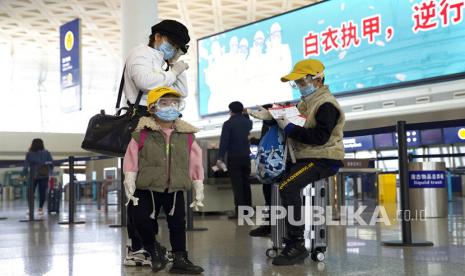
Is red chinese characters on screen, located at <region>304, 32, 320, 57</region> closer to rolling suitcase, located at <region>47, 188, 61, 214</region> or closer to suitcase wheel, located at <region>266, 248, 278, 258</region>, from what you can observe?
rolling suitcase, located at <region>47, 188, 61, 214</region>

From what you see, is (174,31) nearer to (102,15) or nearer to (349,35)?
(349,35)

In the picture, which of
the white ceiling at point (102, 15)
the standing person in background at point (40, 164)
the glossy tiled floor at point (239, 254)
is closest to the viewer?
the glossy tiled floor at point (239, 254)

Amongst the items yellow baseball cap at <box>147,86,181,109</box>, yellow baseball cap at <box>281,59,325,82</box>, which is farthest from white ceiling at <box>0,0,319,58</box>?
yellow baseball cap at <box>147,86,181,109</box>

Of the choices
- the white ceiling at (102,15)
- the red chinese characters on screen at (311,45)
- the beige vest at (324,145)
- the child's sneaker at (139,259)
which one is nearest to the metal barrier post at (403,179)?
the beige vest at (324,145)

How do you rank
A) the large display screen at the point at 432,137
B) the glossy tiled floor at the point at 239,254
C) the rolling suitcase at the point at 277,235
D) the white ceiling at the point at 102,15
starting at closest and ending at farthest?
1. the glossy tiled floor at the point at 239,254
2. the rolling suitcase at the point at 277,235
3. the large display screen at the point at 432,137
4. the white ceiling at the point at 102,15

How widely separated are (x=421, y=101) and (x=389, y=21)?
173 centimetres

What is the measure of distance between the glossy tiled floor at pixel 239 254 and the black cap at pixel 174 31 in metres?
1.40

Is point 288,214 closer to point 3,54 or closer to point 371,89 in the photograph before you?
point 371,89

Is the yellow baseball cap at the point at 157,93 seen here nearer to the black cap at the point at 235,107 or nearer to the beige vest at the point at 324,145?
the beige vest at the point at 324,145

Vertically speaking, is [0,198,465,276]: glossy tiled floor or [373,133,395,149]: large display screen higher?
[373,133,395,149]: large display screen

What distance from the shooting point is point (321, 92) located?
145 inches

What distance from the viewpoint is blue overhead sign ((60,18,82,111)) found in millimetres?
11820

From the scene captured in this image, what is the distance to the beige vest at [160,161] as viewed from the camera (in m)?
3.20

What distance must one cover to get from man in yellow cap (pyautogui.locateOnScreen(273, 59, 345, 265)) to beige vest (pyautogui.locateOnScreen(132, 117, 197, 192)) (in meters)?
0.68
